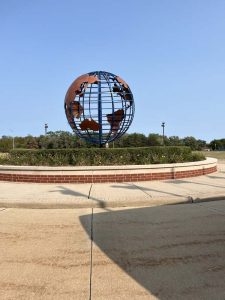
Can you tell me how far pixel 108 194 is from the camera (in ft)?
29.9

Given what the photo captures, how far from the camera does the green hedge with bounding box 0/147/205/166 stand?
12828mm

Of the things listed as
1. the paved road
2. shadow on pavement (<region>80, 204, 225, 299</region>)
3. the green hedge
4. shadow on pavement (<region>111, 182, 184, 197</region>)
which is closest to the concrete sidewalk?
shadow on pavement (<region>111, 182, 184, 197</region>)

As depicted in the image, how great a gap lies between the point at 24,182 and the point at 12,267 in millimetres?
8109

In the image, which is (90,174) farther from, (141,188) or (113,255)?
(113,255)

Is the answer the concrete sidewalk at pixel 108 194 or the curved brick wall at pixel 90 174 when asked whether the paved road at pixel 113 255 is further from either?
the curved brick wall at pixel 90 174

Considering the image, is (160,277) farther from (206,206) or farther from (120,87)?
(120,87)

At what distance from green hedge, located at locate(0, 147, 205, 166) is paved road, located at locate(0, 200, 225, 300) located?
5.63 meters

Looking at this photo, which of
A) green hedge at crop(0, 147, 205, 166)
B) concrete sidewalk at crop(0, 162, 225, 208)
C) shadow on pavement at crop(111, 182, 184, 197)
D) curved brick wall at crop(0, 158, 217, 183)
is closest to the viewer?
concrete sidewalk at crop(0, 162, 225, 208)

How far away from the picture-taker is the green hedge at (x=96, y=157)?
1283 centimetres

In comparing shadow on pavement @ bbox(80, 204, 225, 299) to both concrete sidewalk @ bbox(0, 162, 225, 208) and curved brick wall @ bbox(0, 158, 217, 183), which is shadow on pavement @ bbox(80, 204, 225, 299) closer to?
concrete sidewalk @ bbox(0, 162, 225, 208)

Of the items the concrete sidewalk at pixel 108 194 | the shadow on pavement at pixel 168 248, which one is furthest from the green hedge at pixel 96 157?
the shadow on pavement at pixel 168 248

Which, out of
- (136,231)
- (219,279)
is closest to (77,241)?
(136,231)

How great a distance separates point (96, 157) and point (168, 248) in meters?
8.19

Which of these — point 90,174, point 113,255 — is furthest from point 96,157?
point 113,255
